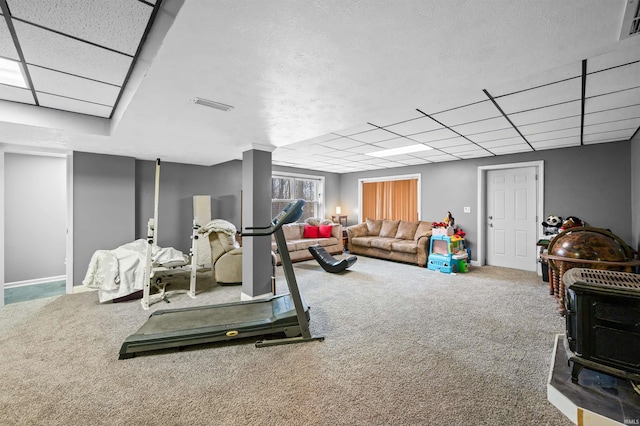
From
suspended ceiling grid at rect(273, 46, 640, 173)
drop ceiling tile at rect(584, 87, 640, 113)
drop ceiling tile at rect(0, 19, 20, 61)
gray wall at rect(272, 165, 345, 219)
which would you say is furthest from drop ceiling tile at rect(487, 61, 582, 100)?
gray wall at rect(272, 165, 345, 219)

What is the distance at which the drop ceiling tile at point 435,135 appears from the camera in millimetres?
3781

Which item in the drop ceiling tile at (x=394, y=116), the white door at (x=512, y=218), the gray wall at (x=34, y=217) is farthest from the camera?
the white door at (x=512, y=218)

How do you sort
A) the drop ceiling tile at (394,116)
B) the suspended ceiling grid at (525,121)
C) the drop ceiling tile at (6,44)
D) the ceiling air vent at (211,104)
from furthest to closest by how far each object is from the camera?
the drop ceiling tile at (394,116) < the ceiling air vent at (211,104) < the suspended ceiling grid at (525,121) < the drop ceiling tile at (6,44)

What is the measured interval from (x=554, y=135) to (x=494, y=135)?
0.88m

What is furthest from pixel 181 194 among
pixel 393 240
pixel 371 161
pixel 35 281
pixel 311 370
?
pixel 393 240

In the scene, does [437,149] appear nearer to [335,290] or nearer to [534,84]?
[534,84]

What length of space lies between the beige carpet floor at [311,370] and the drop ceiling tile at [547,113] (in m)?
2.27

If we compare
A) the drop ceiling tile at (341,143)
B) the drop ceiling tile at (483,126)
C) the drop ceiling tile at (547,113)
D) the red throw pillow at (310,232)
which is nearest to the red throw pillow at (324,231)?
the red throw pillow at (310,232)

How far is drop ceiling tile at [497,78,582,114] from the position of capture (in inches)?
92.7

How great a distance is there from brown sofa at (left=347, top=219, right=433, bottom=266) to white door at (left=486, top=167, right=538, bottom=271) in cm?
130

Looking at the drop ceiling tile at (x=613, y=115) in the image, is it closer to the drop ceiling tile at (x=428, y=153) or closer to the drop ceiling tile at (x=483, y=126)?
the drop ceiling tile at (x=483, y=126)

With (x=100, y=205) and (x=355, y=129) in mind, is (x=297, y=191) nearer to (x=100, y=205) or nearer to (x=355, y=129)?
(x=355, y=129)

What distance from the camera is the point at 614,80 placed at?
2.22 metres

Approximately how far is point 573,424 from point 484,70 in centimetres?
218
